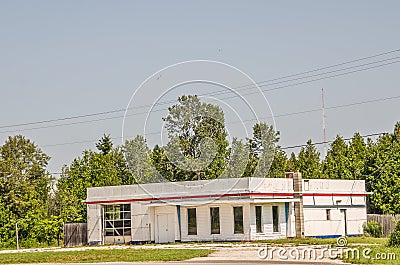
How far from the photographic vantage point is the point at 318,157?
10169 cm

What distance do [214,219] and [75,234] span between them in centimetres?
1184

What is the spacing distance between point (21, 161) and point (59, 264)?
4227cm

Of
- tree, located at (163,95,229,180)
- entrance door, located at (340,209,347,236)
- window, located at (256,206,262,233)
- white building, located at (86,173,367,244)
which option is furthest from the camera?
entrance door, located at (340,209,347,236)

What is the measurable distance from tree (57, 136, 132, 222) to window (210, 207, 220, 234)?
14.6 m

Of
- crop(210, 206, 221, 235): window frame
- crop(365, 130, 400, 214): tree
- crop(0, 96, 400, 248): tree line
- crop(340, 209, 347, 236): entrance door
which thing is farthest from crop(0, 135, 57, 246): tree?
crop(365, 130, 400, 214): tree

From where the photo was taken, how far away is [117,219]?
5594cm

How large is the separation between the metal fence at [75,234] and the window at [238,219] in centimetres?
1248

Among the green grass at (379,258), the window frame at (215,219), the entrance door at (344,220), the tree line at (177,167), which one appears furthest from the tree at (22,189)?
→ the green grass at (379,258)

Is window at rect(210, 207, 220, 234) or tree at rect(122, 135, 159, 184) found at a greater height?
tree at rect(122, 135, 159, 184)

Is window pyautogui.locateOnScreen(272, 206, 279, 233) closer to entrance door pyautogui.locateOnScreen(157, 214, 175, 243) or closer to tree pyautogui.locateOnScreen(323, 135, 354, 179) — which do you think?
entrance door pyautogui.locateOnScreen(157, 214, 175, 243)

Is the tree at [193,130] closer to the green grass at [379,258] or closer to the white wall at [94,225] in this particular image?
the white wall at [94,225]

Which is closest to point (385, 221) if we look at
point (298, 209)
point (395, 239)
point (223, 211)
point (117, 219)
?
point (298, 209)

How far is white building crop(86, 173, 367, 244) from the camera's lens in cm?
5103

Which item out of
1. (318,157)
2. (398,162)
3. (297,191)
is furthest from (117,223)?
(318,157)
